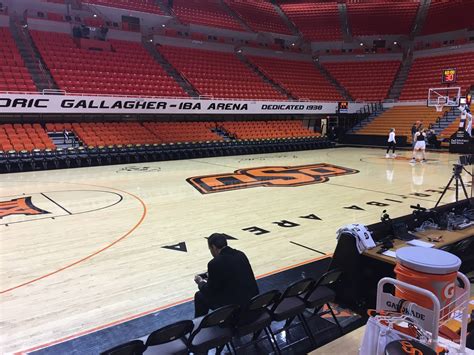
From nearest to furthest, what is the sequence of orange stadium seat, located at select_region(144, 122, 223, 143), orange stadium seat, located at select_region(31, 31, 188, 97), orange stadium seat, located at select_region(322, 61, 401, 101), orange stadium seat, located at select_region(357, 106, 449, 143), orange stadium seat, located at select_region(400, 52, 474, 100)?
orange stadium seat, located at select_region(31, 31, 188, 97), orange stadium seat, located at select_region(144, 122, 223, 143), orange stadium seat, located at select_region(357, 106, 449, 143), orange stadium seat, located at select_region(400, 52, 474, 100), orange stadium seat, located at select_region(322, 61, 401, 101)

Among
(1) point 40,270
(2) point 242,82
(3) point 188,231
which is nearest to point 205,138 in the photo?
(2) point 242,82

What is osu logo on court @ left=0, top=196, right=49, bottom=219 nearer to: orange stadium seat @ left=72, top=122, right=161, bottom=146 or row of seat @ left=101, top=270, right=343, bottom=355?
row of seat @ left=101, top=270, right=343, bottom=355

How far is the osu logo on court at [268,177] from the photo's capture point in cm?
1083

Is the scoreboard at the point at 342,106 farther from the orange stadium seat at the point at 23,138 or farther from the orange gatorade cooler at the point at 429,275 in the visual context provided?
the orange gatorade cooler at the point at 429,275

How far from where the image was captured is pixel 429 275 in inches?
101

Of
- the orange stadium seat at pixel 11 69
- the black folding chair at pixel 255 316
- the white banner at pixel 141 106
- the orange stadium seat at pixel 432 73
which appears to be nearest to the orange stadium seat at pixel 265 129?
the white banner at pixel 141 106

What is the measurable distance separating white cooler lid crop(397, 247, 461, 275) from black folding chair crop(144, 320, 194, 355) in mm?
1563

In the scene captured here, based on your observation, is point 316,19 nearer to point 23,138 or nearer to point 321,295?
point 23,138

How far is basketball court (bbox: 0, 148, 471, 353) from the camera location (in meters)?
4.14

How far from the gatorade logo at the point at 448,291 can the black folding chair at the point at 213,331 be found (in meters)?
1.45

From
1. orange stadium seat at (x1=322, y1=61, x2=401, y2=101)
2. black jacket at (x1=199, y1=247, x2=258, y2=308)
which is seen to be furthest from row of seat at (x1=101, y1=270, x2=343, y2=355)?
orange stadium seat at (x1=322, y1=61, x2=401, y2=101)

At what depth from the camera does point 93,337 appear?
3.47 metres

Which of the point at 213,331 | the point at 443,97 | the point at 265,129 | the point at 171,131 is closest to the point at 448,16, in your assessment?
the point at 443,97

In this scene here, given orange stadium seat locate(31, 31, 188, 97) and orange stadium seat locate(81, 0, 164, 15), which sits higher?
orange stadium seat locate(81, 0, 164, 15)
